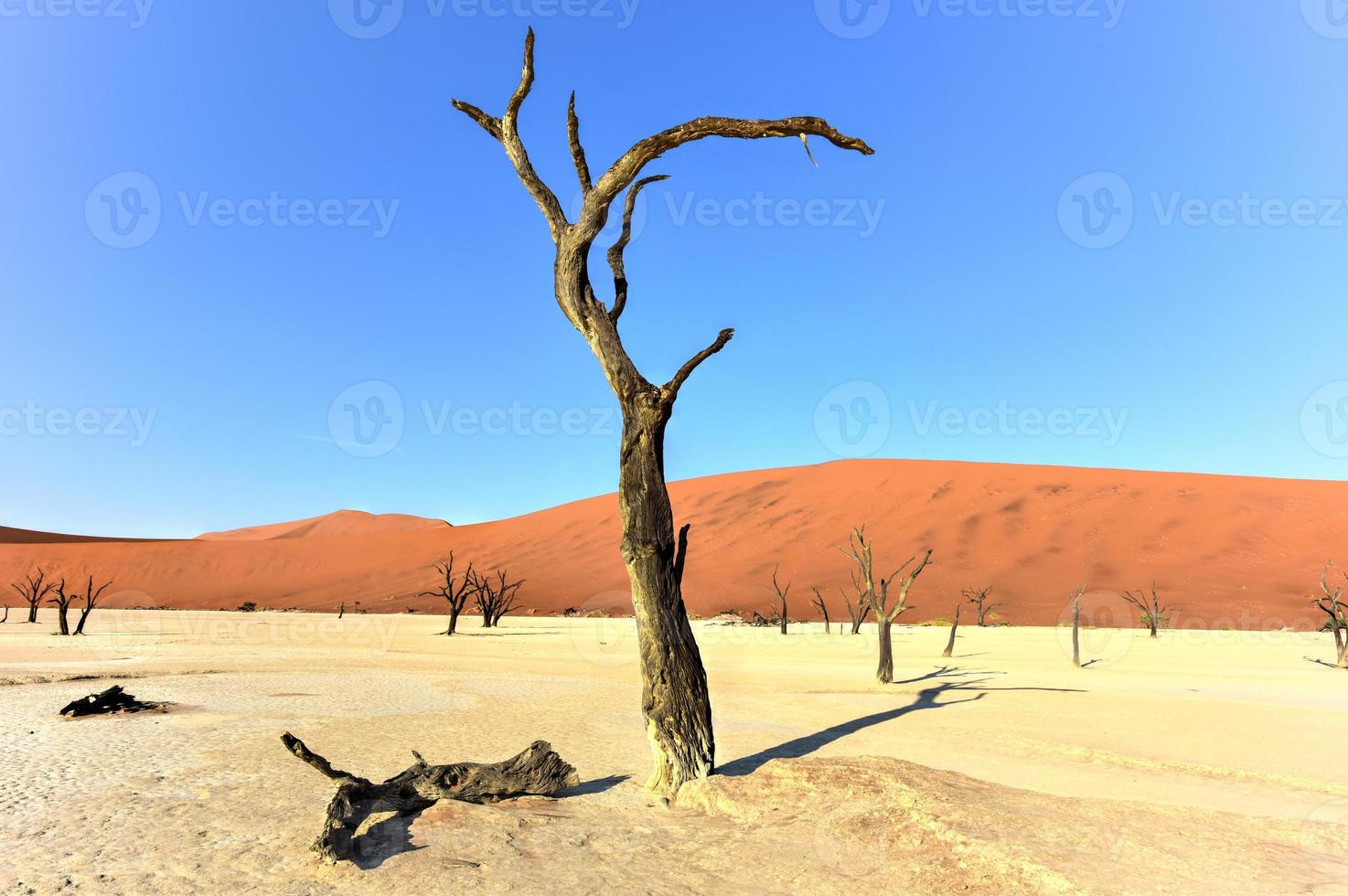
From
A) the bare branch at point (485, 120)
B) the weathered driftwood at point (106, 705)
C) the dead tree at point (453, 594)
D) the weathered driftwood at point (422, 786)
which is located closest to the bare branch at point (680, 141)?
the bare branch at point (485, 120)

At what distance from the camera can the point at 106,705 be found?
41.2ft

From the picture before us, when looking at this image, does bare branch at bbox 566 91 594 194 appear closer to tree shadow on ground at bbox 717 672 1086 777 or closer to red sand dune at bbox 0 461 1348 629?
tree shadow on ground at bbox 717 672 1086 777

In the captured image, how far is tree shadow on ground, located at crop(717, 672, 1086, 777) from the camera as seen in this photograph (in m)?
9.27

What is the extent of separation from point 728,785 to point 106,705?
1097 centimetres

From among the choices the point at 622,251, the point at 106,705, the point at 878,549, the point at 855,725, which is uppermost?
the point at 622,251

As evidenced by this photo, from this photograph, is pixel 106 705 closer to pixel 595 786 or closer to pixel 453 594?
pixel 595 786

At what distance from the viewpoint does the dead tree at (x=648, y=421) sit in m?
7.87

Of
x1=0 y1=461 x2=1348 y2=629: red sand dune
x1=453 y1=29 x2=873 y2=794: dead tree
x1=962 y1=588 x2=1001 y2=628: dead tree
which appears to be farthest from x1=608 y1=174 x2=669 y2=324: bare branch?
x1=0 y1=461 x2=1348 y2=629: red sand dune

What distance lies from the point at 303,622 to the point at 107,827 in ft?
150

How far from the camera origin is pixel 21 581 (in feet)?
275

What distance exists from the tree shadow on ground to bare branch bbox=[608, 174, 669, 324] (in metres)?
5.21

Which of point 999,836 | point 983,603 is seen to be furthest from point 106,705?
point 983,603

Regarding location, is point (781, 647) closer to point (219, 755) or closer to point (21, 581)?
point (219, 755)

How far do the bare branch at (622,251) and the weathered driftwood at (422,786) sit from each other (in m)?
4.68
